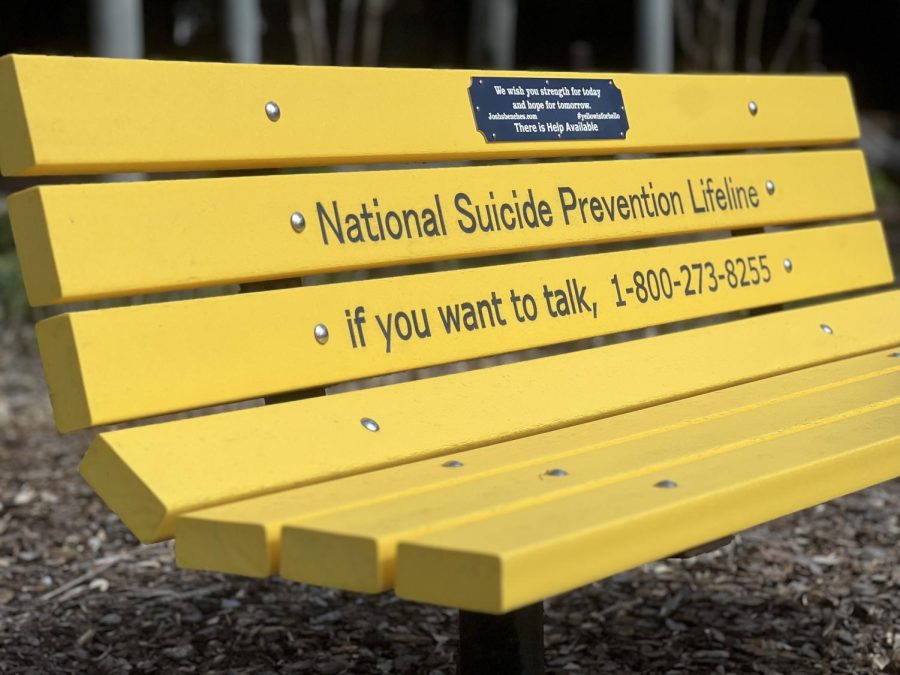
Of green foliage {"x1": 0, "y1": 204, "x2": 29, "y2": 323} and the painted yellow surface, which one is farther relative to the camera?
green foliage {"x1": 0, "y1": 204, "x2": 29, "y2": 323}

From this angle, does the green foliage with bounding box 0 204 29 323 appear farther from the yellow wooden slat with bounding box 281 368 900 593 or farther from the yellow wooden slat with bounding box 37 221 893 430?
the yellow wooden slat with bounding box 281 368 900 593

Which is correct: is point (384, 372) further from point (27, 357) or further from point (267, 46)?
point (267, 46)

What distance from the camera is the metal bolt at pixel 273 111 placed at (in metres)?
2.47

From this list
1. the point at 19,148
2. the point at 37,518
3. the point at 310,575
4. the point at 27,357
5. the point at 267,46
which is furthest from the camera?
the point at 267,46

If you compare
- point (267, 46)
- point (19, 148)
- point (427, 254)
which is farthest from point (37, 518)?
point (267, 46)

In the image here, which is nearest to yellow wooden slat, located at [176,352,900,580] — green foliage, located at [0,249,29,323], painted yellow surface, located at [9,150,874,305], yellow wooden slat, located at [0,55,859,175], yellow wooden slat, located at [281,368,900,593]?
yellow wooden slat, located at [281,368,900,593]

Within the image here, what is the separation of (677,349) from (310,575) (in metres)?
1.39

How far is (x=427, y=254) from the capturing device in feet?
8.79

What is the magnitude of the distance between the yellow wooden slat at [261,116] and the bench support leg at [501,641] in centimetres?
80

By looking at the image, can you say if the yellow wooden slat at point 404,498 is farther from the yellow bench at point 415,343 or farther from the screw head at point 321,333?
the screw head at point 321,333

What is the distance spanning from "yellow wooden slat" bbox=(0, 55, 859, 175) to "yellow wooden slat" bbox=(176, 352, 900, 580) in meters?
0.56

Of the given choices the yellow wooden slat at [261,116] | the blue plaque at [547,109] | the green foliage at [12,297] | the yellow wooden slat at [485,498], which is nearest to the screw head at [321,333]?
the yellow wooden slat at [261,116]

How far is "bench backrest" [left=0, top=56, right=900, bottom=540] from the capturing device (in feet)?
7.04

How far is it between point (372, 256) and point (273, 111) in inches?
11.7
